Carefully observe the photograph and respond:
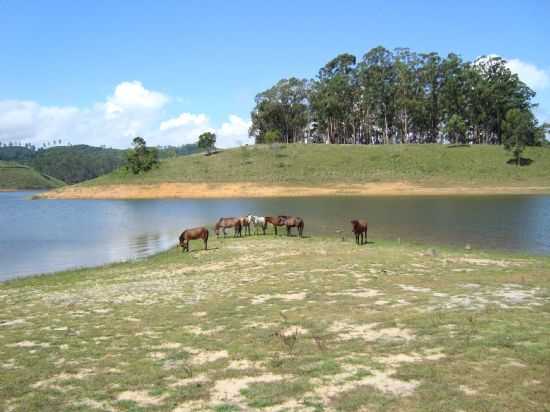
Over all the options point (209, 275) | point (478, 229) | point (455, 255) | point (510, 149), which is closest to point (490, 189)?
point (510, 149)

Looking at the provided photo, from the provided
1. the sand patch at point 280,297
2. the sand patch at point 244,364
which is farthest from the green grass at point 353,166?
the sand patch at point 244,364

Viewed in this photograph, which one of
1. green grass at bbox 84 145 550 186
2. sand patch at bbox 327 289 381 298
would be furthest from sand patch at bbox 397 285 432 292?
green grass at bbox 84 145 550 186

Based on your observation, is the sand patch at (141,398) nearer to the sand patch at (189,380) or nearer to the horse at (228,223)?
the sand patch at (189,380)

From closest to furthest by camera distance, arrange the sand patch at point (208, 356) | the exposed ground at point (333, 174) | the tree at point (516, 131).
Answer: the sand patch at point (208, 356) → the exposed ground at point (333, 174) → the tree at point (516, 131)

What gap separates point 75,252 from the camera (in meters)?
28.2

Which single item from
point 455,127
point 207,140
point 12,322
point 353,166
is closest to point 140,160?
point 207,140

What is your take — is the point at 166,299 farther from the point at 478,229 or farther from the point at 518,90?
the point at 518,90

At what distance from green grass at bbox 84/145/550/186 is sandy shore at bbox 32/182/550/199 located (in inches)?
Answer: 110

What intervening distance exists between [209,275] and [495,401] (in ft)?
39.7

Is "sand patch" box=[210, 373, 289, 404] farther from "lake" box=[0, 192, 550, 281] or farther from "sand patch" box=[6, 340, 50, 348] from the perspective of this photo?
"lake" box=[0, 192, 550, 281]

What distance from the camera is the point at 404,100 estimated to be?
104 metres

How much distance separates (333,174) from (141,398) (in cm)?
8291

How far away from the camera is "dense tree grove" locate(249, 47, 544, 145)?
108m

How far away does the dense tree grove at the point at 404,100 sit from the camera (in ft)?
354
